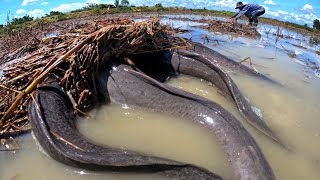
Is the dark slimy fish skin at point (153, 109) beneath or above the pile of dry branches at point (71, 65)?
beneath

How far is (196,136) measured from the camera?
5941 millimetres

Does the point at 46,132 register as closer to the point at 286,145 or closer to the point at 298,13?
the point at 286,145

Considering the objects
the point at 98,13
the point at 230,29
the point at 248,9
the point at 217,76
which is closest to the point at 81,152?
the point at 217,76

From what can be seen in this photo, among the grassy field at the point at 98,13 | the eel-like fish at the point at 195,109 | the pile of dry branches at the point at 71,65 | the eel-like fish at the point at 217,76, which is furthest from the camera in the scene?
the grassy field at the point at 98,13

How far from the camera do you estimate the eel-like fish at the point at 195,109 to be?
489 centimetres

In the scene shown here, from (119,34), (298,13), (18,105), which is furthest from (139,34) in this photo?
(298,13)

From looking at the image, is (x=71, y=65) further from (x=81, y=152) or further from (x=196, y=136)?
(x=196, y=136)

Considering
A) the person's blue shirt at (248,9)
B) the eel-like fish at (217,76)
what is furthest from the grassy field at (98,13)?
the eel-like fish at (217,76)

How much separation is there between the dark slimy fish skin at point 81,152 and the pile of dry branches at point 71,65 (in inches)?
15.4

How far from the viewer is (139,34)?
8.42m

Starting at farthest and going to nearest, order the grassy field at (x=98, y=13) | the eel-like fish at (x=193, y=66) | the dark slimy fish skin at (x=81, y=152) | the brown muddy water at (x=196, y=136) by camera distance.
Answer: the grassy field at (x=98, y=13) → the eel-like fish at (x=193, y=66) → the brown muddy water at (x=196, y=136) → the dark slimy fish skin at (x=81, y=152)

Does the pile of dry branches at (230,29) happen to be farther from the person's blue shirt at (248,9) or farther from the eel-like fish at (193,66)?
the eel-like fish at (193,66)

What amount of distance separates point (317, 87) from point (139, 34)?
4180mm

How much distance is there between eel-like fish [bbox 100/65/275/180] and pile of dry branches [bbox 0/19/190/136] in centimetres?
42
